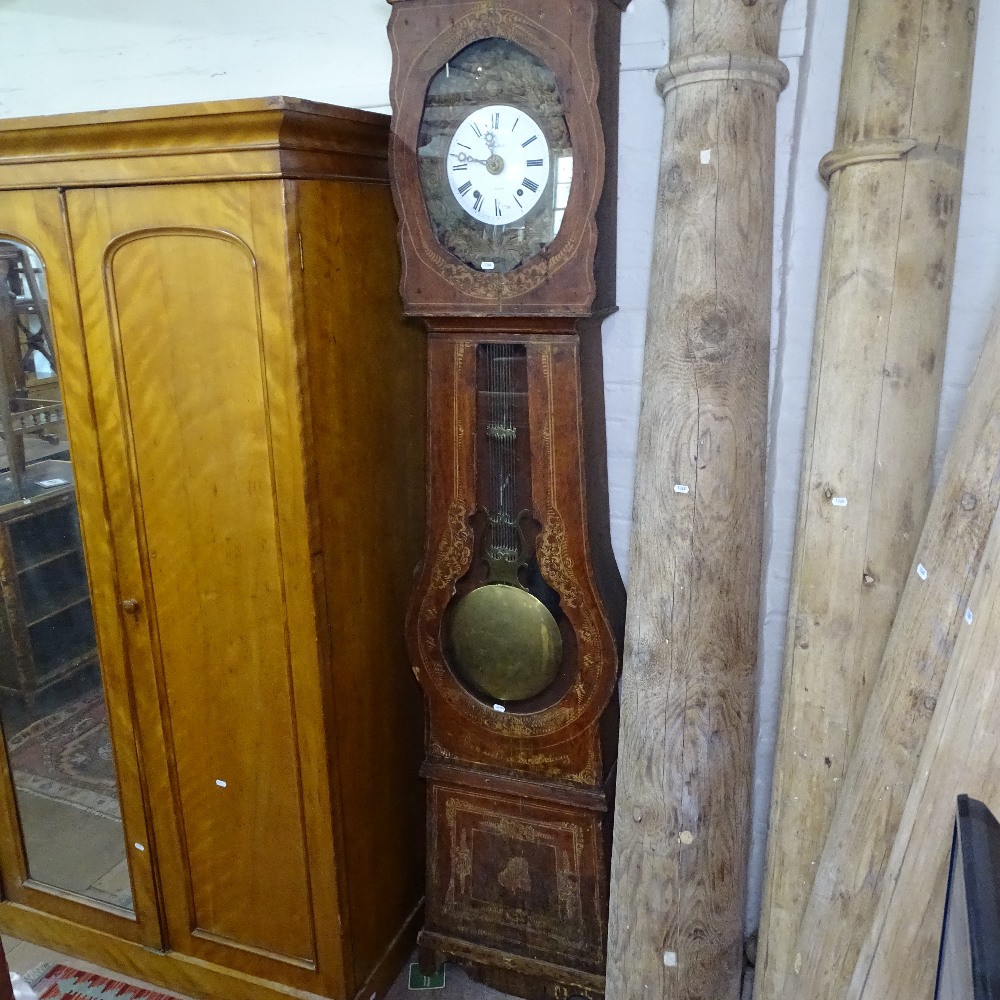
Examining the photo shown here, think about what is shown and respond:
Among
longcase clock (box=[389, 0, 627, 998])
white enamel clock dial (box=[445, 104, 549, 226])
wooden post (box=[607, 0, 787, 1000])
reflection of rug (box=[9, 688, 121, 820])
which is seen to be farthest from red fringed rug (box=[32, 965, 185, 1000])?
white enamel clock dial (box=[445, 104, 549, 226])

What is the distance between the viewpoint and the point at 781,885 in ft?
4.68

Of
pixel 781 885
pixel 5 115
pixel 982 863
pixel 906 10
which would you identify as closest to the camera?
pixel 982 863

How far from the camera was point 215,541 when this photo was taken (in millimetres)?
1529

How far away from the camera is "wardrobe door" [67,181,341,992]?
1398 mm

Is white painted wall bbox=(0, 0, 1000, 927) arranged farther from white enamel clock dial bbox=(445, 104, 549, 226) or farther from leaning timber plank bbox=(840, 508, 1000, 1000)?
leaning timber plank bbox=(840, 508, 1000, 1000)

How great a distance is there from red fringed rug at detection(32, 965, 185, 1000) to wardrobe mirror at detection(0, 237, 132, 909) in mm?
164

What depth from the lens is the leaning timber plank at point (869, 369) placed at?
124cm

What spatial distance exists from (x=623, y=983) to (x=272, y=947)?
671 millimetres

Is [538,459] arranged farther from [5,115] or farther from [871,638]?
[5,115]

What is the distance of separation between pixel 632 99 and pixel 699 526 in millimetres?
764

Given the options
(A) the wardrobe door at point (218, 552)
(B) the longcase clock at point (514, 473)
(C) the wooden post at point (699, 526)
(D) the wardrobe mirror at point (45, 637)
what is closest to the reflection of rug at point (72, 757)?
(D) the wardrobe mirror at point (45, 637)

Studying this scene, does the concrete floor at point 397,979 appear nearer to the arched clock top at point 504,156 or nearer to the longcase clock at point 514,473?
the longcase clock at point 514,473

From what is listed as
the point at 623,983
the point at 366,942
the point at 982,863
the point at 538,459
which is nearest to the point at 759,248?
Answer: the point at 538,459

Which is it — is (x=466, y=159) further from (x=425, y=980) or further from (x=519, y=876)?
(x=425, y=980)
